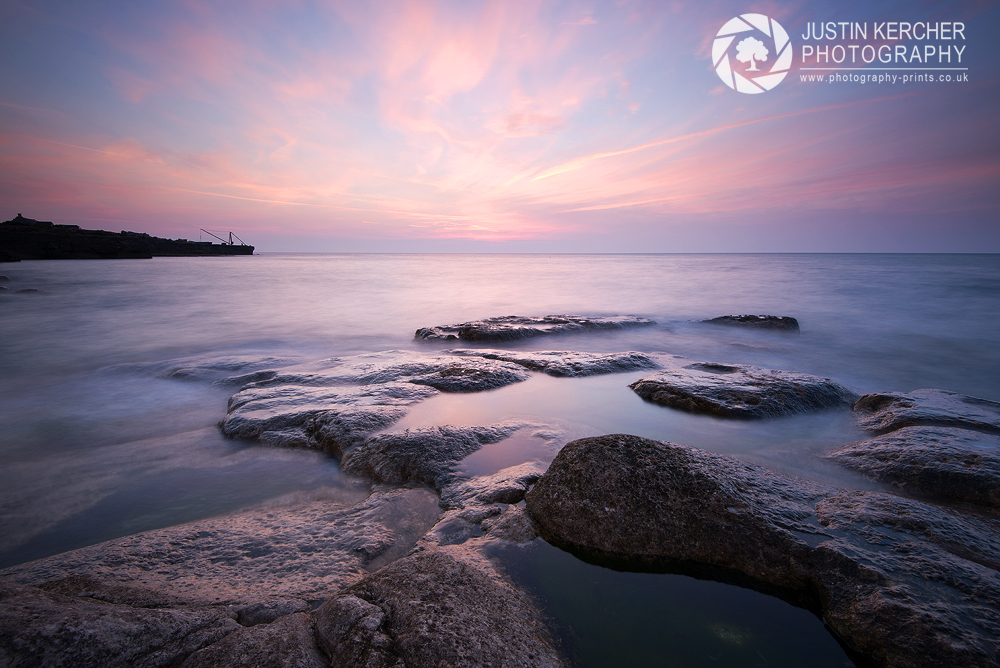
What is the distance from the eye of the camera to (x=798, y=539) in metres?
2.06

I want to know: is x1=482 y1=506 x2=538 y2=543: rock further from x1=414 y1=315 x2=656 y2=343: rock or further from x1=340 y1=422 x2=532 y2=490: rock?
x1=414 y1=315 x2=656 y2=343: rock

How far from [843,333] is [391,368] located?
1036 cm

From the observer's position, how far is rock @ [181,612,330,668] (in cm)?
133

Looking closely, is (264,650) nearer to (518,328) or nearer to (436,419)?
(436,419)

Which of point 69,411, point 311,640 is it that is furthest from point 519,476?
point 69,411

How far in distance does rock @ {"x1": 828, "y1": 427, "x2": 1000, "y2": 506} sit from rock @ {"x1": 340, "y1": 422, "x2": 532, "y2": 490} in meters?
2.84

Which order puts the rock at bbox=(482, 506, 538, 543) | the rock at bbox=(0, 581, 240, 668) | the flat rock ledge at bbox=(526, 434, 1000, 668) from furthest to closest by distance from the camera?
the rock at bbox=(482, 506, 538, 543) < the flat rock ledge at bbox=(526, 434, 1000, 668) < the rock at bbox=(0, 581, 240, 668)

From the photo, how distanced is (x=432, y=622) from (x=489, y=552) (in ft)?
2.08

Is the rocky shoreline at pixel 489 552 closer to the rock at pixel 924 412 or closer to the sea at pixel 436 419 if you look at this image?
the rock at pixel 924 412

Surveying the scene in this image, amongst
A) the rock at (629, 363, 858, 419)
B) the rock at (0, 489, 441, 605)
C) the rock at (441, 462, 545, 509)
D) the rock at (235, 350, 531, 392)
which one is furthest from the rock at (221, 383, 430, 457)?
the rock at (629, 363, 858, 419)

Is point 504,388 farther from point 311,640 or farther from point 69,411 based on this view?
point 69,411

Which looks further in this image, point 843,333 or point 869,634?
point 843,333

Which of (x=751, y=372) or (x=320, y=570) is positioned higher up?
Answer: (x=751, y=372)

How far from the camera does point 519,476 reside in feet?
9.29
